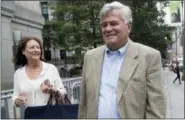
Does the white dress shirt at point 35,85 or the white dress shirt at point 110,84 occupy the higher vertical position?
the white dress shirt at point 110,84

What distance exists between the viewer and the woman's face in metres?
4.85

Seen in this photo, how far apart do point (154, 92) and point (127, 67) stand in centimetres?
27

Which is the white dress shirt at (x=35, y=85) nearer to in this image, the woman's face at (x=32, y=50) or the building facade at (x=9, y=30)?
the woman's face at (x=32, y=50)

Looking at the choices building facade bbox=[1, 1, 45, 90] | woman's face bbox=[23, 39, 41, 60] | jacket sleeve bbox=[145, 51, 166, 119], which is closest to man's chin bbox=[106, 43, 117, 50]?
jacket sleeve bbox=[145, 51, 166, 119]

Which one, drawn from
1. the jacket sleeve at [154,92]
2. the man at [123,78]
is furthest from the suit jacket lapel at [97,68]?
the jacket sleeve at [154,92]

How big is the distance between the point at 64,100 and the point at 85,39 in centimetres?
2074

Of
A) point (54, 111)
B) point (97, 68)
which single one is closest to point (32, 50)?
point (54, 111)

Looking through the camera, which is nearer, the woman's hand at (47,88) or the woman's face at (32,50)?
the woman's hand at (47,88)

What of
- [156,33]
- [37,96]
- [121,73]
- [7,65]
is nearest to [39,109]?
[37,96]

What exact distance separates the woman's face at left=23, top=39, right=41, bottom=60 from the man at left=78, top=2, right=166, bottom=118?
158 cm

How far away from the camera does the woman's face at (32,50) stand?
4852mm

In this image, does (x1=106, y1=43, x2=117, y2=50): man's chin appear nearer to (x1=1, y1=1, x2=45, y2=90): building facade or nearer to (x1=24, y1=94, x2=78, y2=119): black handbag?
(x1=24, y1=94, x2=78, y2=119): black handbag

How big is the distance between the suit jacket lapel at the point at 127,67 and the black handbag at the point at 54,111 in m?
1.51

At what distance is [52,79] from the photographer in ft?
15.7
